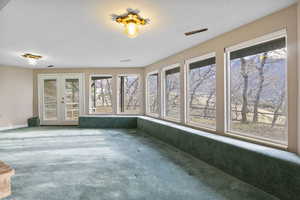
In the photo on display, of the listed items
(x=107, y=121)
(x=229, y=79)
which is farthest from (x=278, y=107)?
(x=107, y=121)

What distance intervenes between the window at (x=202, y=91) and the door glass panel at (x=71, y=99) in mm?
4911

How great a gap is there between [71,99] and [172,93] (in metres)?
4.33

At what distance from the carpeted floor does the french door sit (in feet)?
10.2

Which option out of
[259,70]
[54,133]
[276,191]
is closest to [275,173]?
[276,191]

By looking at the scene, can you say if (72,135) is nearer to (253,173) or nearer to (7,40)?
(7,40)

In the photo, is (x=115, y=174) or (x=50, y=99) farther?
(x=50, y=99)

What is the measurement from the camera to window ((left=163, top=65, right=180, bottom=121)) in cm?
570

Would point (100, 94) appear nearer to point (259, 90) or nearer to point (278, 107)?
point (259, 90)

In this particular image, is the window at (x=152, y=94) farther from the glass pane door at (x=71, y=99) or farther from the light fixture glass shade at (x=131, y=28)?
the light fixture glass shade at (x=131, y=28)

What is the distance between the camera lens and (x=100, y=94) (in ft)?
27.0

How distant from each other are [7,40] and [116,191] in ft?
12.1

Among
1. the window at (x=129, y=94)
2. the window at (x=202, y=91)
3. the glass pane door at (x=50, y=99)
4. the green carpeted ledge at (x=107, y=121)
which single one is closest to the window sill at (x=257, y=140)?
the window at (x=202, y=91)

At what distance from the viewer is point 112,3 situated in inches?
99.0

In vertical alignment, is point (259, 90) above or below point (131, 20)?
below
